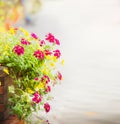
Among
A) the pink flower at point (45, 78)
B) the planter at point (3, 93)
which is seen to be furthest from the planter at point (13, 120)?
the pink flower at point (45, 78)

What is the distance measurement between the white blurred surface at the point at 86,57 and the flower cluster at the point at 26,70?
119 cm

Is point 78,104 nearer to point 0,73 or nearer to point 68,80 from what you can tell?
point 68,80

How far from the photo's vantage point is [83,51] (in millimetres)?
11195

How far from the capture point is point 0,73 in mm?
3859

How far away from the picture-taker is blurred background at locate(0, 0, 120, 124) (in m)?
6.04

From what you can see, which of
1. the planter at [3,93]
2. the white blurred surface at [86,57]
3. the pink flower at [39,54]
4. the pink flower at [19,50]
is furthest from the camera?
the white blurred surface at [86,57]

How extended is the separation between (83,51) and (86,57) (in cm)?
77

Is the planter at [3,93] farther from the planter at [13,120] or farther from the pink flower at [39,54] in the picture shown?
the pink flower at [39,54]

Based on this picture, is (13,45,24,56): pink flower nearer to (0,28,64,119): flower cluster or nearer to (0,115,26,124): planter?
(0,28,64,119): flower cluster

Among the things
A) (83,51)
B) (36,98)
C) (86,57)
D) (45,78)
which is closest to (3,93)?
(36,98)

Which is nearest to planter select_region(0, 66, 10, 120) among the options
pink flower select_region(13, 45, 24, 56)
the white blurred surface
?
pink flower select_region(13, 45, 24, 56)

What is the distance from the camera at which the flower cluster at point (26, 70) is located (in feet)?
13.1

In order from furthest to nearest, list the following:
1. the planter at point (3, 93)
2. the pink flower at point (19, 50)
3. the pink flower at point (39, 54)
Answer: the pink flower at point (39, 54), the pink flower at point (19, 50), the planter at point (3, 93)

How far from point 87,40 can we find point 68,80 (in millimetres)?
4879
